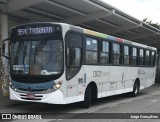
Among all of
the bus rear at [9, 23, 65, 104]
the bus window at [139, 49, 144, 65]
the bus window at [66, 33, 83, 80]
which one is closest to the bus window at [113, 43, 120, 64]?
the bus window at [66, 33, 83, 80]

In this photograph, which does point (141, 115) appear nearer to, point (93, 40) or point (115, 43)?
point (93, 40)

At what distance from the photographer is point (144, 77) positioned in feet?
68.8

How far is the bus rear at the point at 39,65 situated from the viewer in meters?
11.4

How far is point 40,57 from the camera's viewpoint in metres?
11.6

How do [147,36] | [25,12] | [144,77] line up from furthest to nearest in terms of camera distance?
1. [147,36]
2. [144,77]
3. [25,12]

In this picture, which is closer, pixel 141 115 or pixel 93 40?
pixel 141 115

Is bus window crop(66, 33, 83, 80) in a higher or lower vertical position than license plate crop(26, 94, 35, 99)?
higher

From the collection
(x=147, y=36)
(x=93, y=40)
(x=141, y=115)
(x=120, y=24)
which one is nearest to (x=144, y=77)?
(x=120, y=24)

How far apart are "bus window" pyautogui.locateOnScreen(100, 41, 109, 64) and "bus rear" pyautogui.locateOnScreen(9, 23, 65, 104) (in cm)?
326

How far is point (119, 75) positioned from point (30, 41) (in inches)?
231

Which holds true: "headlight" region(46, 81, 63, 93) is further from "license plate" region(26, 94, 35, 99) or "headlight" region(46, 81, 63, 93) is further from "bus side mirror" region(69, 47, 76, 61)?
"bus side mirror" region(69, 47, 76, 61)

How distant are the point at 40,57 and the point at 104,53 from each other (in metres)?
3.83

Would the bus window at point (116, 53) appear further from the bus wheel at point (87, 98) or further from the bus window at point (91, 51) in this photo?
the bus wheel at point (87, 98)

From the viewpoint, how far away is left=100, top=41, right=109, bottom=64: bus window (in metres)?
14.5
